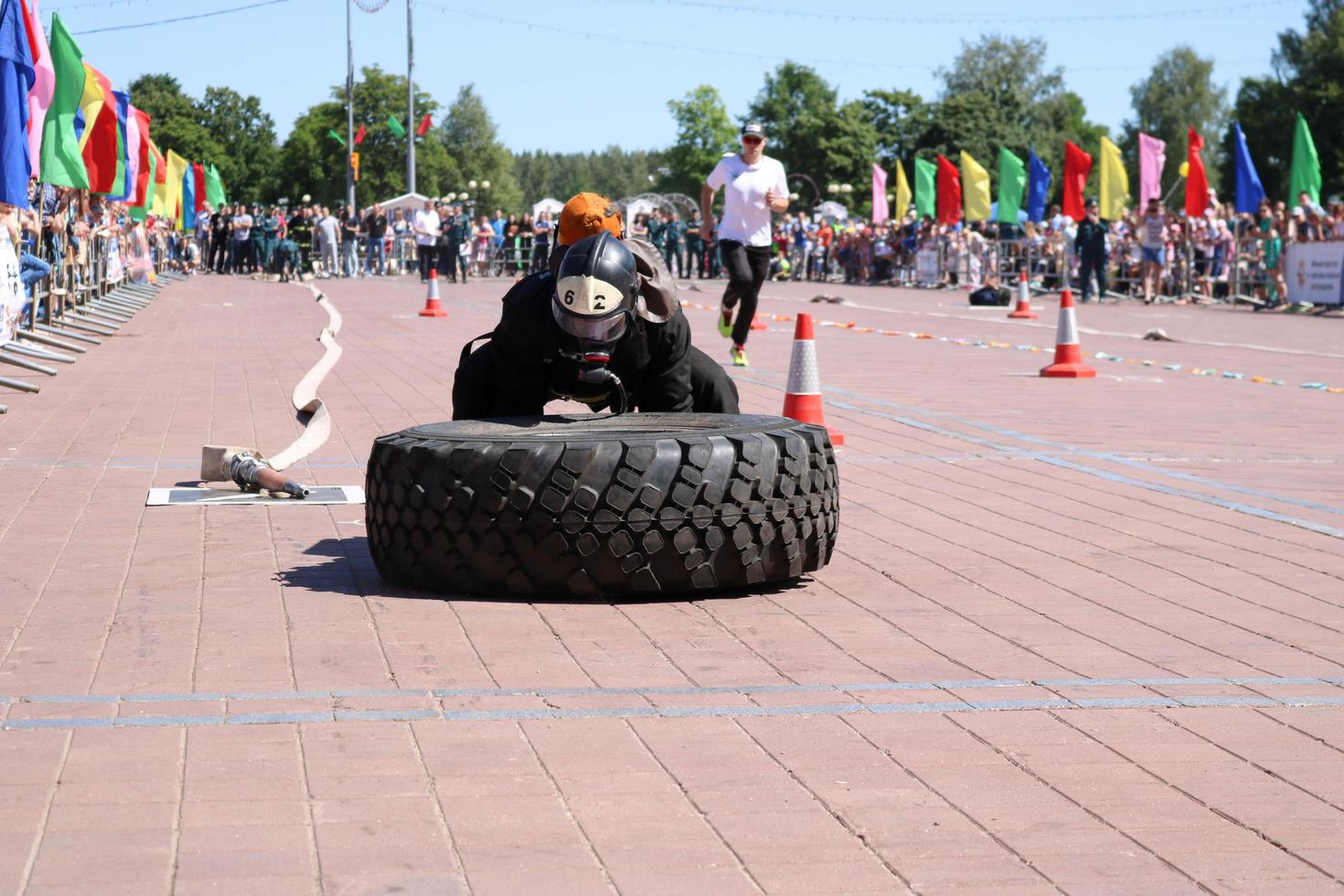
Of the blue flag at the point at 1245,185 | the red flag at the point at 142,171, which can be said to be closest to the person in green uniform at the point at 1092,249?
the blue flag at the point at 1245,185

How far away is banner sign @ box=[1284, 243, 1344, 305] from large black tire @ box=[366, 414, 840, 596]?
2434 cm

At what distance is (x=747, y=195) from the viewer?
49.6 ft

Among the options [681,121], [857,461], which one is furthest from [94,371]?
[681,121]

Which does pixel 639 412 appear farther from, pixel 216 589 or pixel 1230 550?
pixel 1230 550

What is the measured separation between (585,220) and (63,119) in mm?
12019

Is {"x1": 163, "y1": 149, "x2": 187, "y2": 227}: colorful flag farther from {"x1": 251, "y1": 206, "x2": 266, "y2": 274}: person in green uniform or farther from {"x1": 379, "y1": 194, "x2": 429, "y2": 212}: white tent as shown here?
{"x1": 379, "y1": 194, "x2": 429, "y2": 212}: white tent

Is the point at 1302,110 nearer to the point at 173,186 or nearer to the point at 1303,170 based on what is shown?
the point at 1303,170

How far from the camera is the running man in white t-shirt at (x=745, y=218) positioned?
1510 centimetres

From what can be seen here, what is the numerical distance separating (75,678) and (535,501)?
5.04 ft

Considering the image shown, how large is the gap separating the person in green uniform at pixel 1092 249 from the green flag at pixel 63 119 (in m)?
19.2

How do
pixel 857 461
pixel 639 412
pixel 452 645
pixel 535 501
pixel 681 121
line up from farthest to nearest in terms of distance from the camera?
pixel 681 121, pixel 857 461, pixel 639 412, pixel 535 501, pixel 452 645

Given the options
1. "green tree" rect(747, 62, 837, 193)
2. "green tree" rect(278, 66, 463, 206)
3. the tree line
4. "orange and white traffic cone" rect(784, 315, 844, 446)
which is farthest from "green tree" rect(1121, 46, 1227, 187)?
"orange and white traffic cone" rect(784, 315, 844, 446)

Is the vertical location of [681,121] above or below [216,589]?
above

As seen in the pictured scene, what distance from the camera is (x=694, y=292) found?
1457 inches
